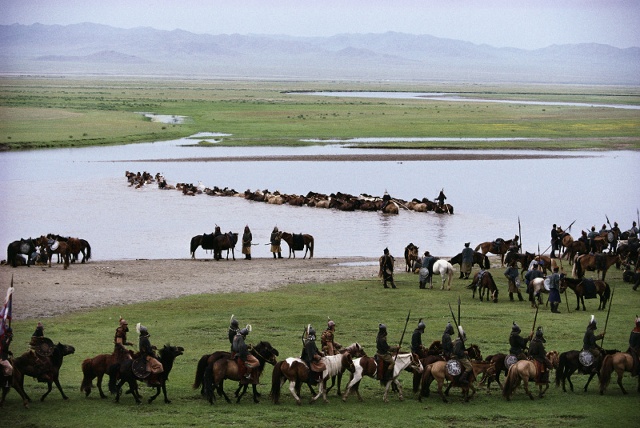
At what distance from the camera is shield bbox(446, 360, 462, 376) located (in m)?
16.0

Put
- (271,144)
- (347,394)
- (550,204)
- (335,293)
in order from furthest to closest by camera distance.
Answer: (271,144)
(550,204)
(335,293)
(347,394)

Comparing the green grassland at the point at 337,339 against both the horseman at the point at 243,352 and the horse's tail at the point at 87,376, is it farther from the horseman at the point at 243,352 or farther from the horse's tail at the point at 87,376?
the horseman at the point at 243,352

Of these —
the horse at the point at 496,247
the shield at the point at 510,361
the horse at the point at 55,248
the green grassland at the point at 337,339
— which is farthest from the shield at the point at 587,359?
the horse at the point at 55,248

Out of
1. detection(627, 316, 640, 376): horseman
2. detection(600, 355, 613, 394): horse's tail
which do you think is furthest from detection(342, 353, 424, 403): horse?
detection(627, 316, 640, 376): horseman

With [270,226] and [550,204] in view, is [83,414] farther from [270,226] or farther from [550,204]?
[550,204]

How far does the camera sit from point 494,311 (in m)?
23.7

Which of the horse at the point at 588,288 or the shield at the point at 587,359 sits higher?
the horse at the point at 588,288

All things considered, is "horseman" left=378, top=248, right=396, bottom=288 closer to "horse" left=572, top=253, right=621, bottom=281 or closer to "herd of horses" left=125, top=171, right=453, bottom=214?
"horse" left=572, top=253, right=621, bottom=281

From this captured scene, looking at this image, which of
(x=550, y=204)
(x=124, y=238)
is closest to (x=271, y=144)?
(x=550, y=204)

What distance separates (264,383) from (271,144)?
59.4 m

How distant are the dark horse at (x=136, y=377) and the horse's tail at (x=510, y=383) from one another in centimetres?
552

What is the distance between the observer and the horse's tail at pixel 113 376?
15.7m

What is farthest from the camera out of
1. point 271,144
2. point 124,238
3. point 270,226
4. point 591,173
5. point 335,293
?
point 271,144

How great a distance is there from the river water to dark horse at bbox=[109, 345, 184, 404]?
56.5 ft
